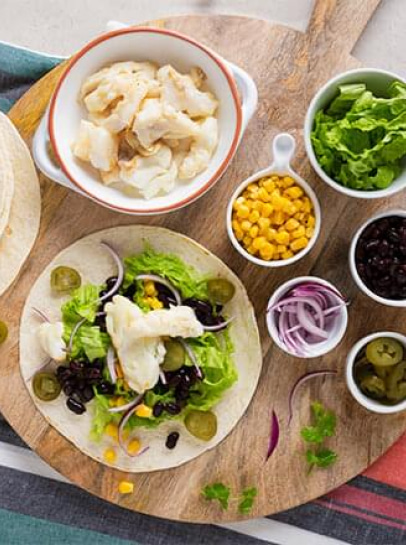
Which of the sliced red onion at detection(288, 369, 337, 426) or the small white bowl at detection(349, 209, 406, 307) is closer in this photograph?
the small white bowl at detection(349, 209, 406, 307)

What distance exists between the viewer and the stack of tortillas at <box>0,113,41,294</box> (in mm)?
3332

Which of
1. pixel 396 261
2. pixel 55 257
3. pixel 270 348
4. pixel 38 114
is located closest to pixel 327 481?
pixel 270 348

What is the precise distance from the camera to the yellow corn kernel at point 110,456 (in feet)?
11.0

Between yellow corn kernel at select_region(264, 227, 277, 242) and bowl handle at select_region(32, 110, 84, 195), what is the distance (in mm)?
725

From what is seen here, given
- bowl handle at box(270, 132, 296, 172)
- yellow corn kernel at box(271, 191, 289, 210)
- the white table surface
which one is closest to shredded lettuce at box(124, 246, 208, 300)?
yellow corn kernel at box(271, 191, 289, 210)

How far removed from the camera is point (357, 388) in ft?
10.7

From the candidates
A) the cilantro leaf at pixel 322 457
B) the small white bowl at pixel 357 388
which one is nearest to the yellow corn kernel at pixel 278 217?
the small white bowl at pixel 357 388

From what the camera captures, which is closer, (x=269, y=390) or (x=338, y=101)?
(x=338, y=101)

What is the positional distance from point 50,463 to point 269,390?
937mm

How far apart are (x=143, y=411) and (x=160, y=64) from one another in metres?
1.35

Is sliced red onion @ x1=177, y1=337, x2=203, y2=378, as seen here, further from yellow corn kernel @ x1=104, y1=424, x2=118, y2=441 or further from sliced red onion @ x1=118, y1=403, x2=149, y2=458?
yellow corn kernel @ x1=104, y1=424, x2=118, y2=441

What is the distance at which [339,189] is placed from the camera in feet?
10.2

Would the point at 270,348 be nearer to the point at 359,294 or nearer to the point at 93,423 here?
the point at 359,294

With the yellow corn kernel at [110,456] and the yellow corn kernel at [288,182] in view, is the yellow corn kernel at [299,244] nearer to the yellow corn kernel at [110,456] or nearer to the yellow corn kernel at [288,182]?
the yellow corn kernel at [288,182]
